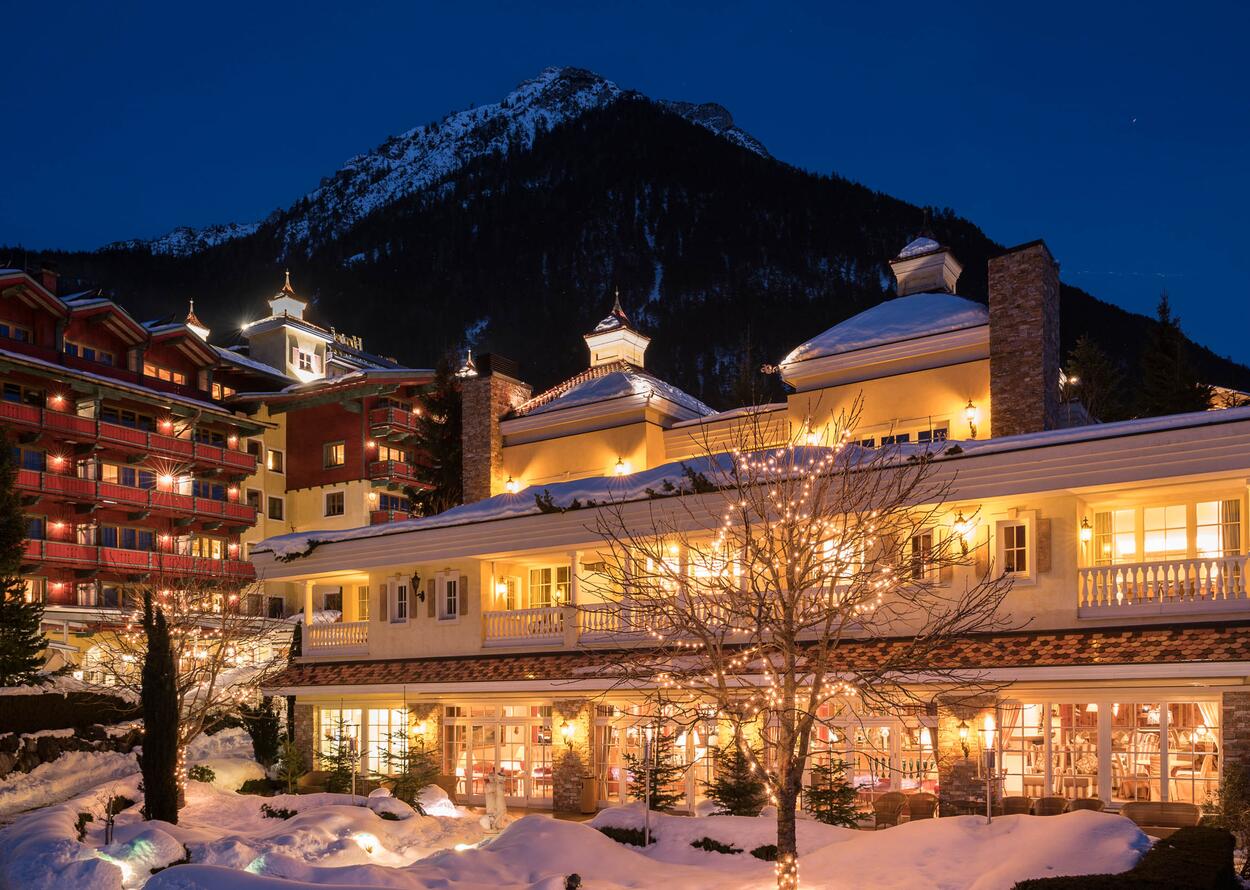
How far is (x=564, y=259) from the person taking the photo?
14112cm

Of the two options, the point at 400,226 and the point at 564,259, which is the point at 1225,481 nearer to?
the point at 564,259

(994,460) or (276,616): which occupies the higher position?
(994,460)

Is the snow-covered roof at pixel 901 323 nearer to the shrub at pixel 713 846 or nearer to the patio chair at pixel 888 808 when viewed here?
the patio chair at pixel 888 808

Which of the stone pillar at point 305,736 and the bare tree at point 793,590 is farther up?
the bare tree at point 793,590

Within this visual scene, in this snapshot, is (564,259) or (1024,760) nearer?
(1024,760)

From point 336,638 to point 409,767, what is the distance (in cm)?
540

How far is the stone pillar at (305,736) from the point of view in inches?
1217

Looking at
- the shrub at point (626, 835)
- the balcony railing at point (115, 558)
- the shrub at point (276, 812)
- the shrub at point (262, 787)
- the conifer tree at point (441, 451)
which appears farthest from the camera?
the balcony railing at point (115, 558)

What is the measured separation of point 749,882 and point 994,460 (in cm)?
830

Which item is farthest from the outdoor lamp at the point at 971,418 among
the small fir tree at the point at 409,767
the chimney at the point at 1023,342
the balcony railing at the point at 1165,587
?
the small fir tree at the point at 409,767

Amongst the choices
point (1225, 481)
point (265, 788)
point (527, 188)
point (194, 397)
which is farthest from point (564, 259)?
point (1225, 481)

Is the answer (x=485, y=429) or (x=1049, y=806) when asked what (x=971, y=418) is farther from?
(x=485, y=429)

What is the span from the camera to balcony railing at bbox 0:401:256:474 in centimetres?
4631

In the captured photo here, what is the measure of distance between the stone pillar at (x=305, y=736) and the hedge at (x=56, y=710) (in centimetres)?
395
